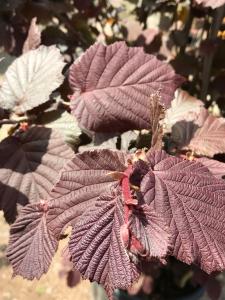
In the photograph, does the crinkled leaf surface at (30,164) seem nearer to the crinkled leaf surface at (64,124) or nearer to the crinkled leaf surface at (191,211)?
the crinkled leaf surface at (64,124)

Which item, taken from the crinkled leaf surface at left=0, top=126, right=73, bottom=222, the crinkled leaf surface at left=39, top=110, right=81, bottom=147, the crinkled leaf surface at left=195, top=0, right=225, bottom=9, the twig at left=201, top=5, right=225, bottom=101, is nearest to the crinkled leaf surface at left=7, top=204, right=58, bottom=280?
the crinkled leaf surface at left=0, top=126, right=73, bottom=222

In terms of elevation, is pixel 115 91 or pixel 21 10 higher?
pixel 21 10

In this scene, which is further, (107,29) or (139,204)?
(107,29)

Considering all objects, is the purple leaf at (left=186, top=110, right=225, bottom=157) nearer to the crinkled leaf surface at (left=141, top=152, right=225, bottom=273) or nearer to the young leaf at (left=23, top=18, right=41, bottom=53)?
the crinkled leaf surface at (left=141, top=152, right=225, bottom=273)

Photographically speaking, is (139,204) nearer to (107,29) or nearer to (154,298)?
(107,29)

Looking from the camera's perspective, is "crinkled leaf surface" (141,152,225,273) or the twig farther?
the twig

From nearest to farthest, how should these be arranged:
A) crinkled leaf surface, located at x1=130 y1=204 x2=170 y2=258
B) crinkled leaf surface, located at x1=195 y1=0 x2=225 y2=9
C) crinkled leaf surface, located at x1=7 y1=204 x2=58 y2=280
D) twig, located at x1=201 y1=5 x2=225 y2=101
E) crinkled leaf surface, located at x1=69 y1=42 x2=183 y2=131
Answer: crinkled leaf surface, located at x1=130 y1=204 x2=170 y2=258, crinkled leaf surface, located at x1=7 y1=204 x2=58 y2=280, crinkled leaf surface, located at x1=69 y1=42 x2=183 y2=131, crinkled leaf surface, located at x1=195 y1=0 x2=225 y2=9, twig, located at x1=201 y1=5 x2=225 y2=101

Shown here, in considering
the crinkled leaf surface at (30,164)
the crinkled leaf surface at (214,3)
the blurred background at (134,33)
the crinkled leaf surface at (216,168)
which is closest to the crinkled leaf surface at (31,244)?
the crinkled leaf surface at (30,164)

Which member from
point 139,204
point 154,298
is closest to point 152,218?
point 139,204
